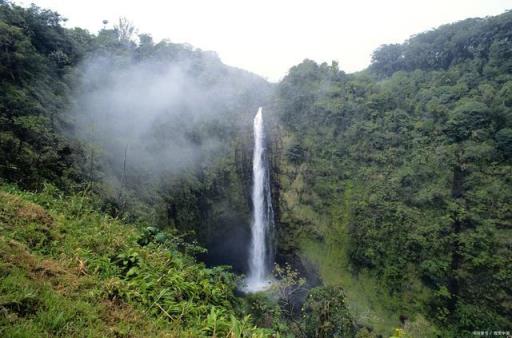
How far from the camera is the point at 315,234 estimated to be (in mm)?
21312

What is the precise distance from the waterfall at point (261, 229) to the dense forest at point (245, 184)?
0.67 meters

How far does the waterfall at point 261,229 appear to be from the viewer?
71.1 ft

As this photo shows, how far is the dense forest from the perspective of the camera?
380 cm

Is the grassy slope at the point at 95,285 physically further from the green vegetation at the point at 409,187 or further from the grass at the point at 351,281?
the green vegetation at the point at 409,187

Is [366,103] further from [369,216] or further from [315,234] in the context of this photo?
[315,234]

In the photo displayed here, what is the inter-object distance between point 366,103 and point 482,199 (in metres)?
11.1

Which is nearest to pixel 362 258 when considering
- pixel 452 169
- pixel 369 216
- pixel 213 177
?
pixel 369 216

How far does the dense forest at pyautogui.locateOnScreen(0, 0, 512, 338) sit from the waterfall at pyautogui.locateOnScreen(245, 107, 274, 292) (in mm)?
671

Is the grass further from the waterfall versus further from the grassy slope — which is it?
the grassy slope

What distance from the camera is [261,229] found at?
22.5 meters

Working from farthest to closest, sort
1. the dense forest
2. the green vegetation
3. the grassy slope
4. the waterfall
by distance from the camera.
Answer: the waterfall → the green vegetation → the dense forest → the grassy slope

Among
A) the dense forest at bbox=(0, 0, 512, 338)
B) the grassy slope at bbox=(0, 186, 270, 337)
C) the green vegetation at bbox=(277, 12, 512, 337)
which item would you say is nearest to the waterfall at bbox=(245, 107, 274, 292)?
the dense forest at bbox=(0, 0, 512, 338)

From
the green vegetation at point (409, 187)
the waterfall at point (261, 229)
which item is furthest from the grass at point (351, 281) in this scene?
the waterfall at point (261, 229)

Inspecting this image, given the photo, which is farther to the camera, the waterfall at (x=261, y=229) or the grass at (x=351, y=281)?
the waterfall at (x=261, y=229)
